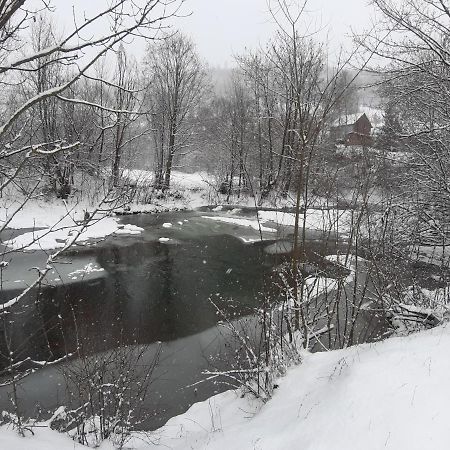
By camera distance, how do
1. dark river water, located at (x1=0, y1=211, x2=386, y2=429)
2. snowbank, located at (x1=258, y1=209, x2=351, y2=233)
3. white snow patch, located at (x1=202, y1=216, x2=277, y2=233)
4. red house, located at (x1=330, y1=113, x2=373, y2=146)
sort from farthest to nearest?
white snow patch, located at (x1=202, y1=216, x2=277, y2=233), dark river water, located at (x1=0, y1=211, x2=386, y2=429), red house, located at (x1=330, y1=113, x2=373, y2=146), snowbank, located at (x1=258, y1=209, x2=351, y2=233)

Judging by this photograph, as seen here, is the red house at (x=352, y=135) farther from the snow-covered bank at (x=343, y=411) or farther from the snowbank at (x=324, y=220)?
the snow-covered bank at (x=343, y=411)

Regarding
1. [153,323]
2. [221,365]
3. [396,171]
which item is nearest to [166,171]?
[396,171]

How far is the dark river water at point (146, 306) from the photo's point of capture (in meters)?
5.96

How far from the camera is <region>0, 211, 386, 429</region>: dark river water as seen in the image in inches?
235

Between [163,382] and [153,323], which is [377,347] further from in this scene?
[153,323]

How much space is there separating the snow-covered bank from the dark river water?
101cm

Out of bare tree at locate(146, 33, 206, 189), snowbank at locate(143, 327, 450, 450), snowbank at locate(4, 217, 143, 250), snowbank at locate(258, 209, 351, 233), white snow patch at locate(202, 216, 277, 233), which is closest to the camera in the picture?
snowbank at locate(143, 327, 450, 450)

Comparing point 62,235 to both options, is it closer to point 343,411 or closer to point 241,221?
point 241,221

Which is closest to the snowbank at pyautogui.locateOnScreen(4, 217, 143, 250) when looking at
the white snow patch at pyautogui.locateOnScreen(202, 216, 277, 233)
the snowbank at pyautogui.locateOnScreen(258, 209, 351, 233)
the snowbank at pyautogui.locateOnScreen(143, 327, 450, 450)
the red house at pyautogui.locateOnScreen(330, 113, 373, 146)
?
the white snow patch at pyautogui.locateOnScreen(202, 216, 277, 233)

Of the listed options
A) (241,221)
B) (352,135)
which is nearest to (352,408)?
(352,135)

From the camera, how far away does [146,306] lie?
8.91 m

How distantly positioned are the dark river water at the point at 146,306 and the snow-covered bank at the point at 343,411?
1.01 meters

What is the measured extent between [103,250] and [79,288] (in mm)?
3586

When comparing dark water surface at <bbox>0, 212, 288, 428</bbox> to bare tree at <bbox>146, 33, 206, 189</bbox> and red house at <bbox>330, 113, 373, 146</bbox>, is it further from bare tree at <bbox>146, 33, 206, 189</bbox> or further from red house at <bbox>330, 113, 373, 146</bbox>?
bare tree at <bbox>146, 33, 206, 189</bbox>
